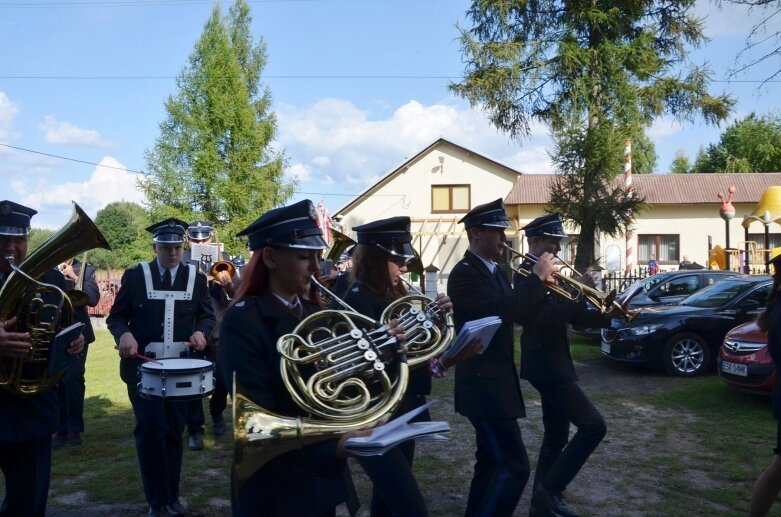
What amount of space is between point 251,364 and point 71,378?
5.97 metres

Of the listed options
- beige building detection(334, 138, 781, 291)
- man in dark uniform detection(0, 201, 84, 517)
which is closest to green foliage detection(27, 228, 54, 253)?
man in dark uniform detection(0, 201, 84, 517)

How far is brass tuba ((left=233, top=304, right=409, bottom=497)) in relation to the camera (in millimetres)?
2387

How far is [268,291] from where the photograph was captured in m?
2.88

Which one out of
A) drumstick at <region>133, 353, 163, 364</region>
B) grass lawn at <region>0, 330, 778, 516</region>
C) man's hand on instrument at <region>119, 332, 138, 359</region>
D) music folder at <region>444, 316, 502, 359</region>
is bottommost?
grass lawn at <region>0, 330, 778, 516</region>

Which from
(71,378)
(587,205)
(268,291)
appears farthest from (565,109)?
(268,291)

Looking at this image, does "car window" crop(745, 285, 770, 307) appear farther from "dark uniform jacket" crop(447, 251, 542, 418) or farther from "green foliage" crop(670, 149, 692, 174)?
"green foliage" crop(670, 149, 692, 174)

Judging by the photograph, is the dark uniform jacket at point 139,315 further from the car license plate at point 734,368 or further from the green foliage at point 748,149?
the green foliage at point 748,149

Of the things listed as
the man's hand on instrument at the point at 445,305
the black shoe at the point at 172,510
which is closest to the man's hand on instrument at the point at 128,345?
the black shoe at the point at 172,510

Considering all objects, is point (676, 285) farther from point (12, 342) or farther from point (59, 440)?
point (12, 342)

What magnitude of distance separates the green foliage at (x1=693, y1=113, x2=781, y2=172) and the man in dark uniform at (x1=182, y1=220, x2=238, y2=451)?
46.0m

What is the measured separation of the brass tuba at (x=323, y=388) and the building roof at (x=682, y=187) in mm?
29117

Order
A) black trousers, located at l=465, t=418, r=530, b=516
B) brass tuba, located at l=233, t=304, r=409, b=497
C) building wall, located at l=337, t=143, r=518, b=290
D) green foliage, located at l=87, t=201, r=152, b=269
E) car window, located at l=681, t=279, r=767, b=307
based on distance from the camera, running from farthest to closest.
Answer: green foliage, located at l=87, t=201, r=152, b=269, building wall, located at l=337, t=143, r=518, b=290, car window, located at l=681, t=279, r=767, b=307, black trousers, located at l=465, t=418, r=530, b=516, brass tuba, located at l=233, t=304, r=409, b=497

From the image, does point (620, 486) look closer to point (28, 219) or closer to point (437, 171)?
point (28, 219)

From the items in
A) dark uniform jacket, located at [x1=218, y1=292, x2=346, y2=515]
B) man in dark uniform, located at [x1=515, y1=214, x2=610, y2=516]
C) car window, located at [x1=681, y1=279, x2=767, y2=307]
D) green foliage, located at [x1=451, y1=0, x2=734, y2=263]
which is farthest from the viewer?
green foliage, located at [x1=451, y1=0, x2=734, y2=263]
